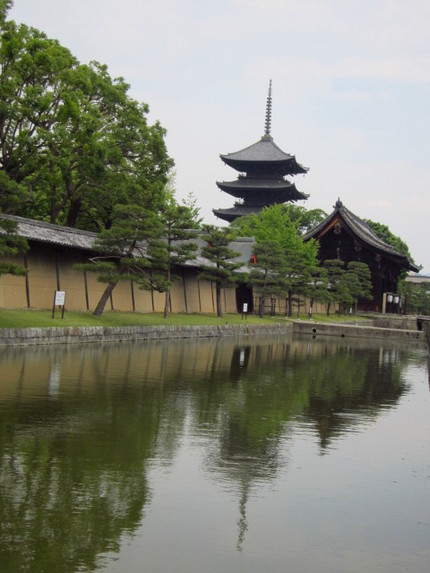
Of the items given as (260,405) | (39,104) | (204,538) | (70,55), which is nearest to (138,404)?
(260,405)

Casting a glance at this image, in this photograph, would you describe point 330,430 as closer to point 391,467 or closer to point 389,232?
point 391,467

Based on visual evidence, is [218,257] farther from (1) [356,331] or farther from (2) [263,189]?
(2) [263,189]

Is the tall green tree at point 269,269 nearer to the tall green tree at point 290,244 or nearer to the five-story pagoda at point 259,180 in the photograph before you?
the tall green tree at point 290,244

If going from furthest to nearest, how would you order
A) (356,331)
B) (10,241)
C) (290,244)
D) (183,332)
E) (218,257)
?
(290,244)
(356,331)
(218,257)
(183,332)
(10,241)

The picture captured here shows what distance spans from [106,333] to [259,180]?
65573 mm

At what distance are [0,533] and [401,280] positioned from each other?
99336 millimetres

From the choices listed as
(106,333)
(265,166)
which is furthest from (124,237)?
(265,166)

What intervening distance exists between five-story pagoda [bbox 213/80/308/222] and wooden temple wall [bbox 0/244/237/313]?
4448 centimetres

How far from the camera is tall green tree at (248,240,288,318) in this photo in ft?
173

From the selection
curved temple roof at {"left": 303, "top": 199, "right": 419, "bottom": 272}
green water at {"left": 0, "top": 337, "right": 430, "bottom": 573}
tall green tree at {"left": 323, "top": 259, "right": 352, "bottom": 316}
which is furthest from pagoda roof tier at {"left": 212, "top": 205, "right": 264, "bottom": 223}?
green water at {"left": 0, "top": 337, "right": 430, "bottom": 573}

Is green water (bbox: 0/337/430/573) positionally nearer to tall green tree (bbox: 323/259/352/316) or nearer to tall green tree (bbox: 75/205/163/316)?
tall green tree (bbox: 75/205/163/316)

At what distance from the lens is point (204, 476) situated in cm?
947

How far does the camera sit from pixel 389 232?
100250 millimetres

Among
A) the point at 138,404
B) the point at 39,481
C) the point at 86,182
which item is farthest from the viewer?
the point at 86,182
